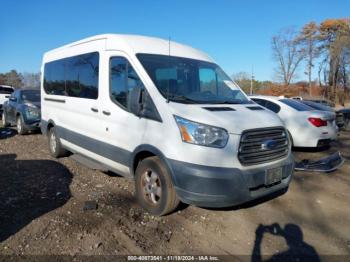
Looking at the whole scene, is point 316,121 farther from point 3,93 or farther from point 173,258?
point 3,93

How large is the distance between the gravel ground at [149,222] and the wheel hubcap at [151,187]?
0.83 feet

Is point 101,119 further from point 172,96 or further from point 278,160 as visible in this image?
point 278,160

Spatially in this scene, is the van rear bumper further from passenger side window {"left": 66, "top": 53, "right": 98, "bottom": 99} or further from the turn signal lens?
the turn signal lens

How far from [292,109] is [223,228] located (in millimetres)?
5570

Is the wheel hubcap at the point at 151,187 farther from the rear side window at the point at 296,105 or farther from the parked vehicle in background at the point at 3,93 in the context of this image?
the parked vehicle in background at the point at 3,93

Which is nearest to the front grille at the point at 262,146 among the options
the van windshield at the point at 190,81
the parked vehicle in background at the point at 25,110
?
the van windshield at the point at 190,81

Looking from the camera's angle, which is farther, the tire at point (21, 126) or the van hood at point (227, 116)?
the tire at point (21, 126)

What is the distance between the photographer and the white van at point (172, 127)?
3.71 m

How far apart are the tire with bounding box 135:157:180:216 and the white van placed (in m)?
0.01

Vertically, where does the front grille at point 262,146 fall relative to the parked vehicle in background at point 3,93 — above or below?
below

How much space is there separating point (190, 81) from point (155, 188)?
5.57ft

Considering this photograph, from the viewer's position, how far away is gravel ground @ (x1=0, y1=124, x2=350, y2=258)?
3580 mm

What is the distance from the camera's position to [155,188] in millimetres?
4273

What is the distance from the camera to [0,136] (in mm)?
11266
